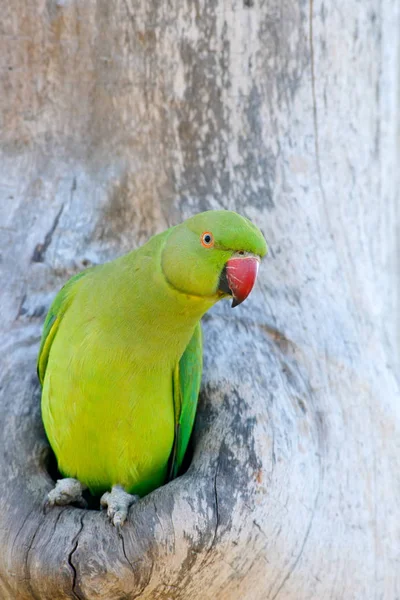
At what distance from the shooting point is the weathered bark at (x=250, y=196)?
8.30 feet

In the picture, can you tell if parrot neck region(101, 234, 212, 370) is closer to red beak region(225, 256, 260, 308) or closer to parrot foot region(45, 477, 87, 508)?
red beak region(225, 256, 260, 308)

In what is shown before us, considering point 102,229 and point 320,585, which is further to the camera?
point 102,229

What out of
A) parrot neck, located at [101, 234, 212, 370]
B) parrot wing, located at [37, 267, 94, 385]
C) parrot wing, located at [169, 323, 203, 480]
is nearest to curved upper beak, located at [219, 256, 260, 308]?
parrot neck, located at [101, 234, 212, 370]

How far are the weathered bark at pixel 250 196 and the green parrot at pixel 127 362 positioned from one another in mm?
123

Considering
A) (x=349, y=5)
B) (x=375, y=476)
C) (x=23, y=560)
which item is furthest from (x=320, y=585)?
(x=349, y=5)

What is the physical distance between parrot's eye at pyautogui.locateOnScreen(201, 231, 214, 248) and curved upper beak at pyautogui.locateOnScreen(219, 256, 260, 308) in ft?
0.27

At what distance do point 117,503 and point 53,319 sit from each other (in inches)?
28.6

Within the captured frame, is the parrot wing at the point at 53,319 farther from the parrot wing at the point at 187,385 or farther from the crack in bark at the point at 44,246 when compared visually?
the parrot wing at the point at 187,385

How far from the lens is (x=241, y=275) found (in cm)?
222

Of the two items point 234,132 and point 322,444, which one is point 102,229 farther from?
point 322,444

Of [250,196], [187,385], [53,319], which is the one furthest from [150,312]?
[250,196]

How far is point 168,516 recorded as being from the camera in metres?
2.18

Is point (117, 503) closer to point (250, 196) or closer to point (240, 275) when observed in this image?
point (240, 275)

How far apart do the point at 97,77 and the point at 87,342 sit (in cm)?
115
